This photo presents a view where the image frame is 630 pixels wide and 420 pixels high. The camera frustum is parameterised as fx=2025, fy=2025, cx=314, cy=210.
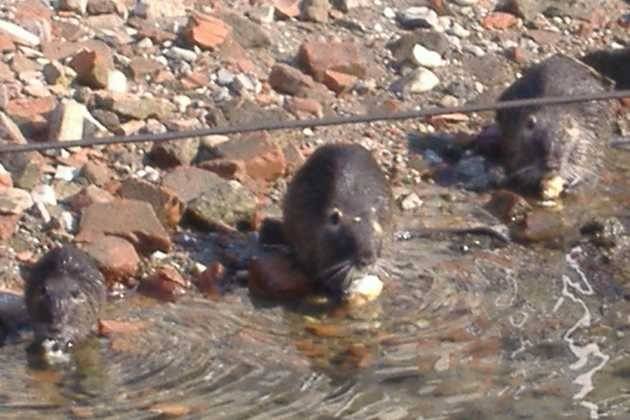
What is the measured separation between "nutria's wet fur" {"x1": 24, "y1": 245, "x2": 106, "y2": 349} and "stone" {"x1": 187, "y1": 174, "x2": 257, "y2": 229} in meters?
1.29

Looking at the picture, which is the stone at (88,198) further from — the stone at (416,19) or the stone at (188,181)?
the stone at (416,19)

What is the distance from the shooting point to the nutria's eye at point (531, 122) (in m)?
13.0

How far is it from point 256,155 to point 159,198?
1.01 m

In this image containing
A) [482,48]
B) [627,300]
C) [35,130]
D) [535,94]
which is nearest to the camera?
[627,300]

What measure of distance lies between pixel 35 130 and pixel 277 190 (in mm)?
1475

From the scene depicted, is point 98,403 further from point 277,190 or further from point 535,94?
point 535,94

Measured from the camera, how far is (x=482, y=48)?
566 inches

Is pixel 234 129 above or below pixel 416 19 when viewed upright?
above

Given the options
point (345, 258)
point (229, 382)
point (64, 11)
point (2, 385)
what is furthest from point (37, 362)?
point (64, 11)

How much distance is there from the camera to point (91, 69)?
12234 millimetres

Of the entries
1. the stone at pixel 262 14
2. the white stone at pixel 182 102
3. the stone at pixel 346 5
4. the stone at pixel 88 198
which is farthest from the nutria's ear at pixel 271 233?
the stone at pixel 346 5

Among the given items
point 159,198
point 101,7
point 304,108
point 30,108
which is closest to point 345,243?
point 159,198

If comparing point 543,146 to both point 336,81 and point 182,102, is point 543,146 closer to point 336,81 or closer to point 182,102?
point 336,81

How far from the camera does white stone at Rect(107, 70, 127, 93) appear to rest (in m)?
12.3
